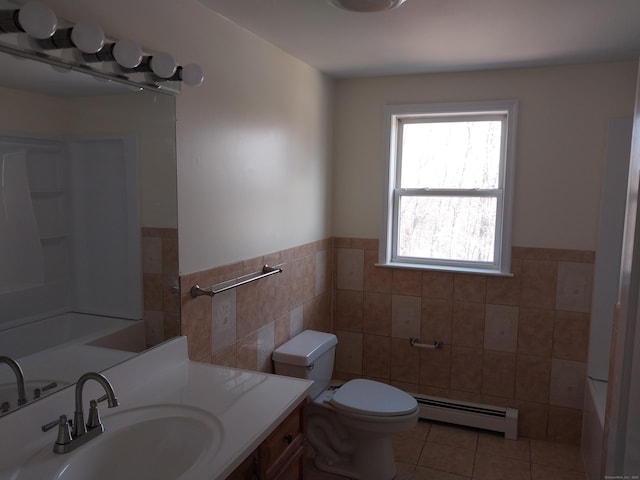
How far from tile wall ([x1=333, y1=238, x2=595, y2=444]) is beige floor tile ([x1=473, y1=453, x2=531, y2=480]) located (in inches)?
14.0

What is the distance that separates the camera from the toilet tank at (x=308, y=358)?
2.54 metres

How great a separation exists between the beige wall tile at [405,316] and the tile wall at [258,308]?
465 mm

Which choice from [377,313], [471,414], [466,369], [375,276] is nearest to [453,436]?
[471,414]

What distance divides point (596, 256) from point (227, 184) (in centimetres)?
215

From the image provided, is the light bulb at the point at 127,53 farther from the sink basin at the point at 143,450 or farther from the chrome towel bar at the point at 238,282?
the sink basin at the point at 143,450

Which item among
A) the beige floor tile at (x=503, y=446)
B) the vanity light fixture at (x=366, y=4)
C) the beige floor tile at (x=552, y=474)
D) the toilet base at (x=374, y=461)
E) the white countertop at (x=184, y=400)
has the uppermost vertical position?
the vanity light fixture at (x=366, y=4)

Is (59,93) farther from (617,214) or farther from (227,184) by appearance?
(617,214)

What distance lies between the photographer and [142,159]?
66.6 inches

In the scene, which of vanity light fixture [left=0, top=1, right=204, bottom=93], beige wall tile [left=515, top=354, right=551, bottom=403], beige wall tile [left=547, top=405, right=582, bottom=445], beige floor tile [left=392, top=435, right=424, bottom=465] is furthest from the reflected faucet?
beige wall tile [left=547, top=405, right=582, bottom=445]

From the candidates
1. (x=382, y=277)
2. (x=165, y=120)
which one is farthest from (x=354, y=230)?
(x=165, y=120)

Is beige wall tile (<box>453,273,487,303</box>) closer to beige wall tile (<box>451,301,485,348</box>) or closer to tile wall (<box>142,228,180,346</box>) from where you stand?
beige wall tile (<box>451,301,485,348</box>)

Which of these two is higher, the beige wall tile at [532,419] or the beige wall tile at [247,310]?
the beige wall tile at [247,310]

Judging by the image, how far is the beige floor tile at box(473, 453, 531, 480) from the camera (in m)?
2.60

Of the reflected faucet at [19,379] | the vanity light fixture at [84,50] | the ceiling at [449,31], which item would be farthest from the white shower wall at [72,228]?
the ceiling at [449,31]
